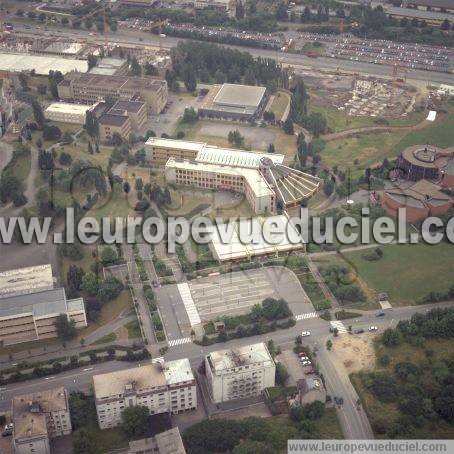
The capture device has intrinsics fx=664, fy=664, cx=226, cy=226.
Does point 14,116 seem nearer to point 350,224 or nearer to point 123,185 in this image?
point 123,185

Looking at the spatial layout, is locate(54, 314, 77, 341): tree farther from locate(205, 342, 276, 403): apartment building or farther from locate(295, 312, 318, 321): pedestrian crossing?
locate(295, 312, 318, 321): pedestrian crossing

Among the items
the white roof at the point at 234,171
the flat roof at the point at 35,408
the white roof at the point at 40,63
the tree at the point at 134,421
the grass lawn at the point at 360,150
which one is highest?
the white roof at the point at 40,63

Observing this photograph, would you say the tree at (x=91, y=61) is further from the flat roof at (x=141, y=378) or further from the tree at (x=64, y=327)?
the flat roof at (x=141, y=378)

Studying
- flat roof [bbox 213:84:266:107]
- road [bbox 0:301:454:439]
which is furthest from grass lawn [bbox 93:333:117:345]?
flat roof [bbox 213:84:266:107]

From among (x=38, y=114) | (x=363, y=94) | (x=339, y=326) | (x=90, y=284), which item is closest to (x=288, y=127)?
(x=363, y=94)

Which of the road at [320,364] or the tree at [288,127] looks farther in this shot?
the tree at [288,127]

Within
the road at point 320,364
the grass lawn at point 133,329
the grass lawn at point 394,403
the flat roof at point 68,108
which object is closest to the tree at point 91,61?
the flat roof at point 68,108
